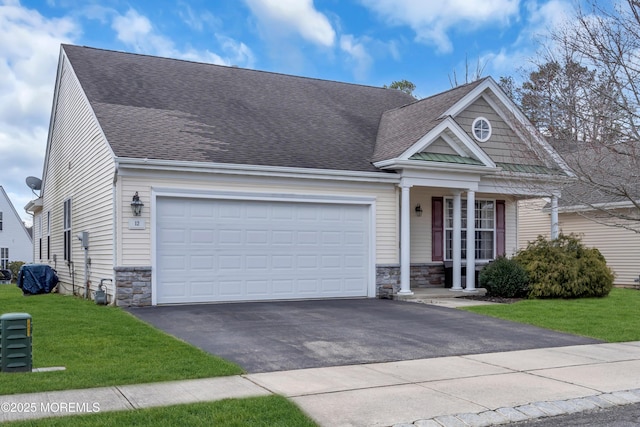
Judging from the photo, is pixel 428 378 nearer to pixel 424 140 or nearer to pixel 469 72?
pixel 424 140

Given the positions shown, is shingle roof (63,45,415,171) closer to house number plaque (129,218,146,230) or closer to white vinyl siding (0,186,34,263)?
house number plaque (129,218,146,230)

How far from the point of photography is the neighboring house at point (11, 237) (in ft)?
135

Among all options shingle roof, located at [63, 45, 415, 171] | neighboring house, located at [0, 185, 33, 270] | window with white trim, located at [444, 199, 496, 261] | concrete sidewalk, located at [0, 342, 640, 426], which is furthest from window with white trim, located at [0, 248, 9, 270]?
concrete sidewalk, located at [0, 342, 640, 426]

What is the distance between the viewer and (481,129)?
17469mm

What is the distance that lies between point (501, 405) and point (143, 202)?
9198mm

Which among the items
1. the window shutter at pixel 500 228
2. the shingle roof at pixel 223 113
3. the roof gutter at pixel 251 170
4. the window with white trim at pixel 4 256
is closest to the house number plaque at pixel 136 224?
the roof gutter at pixel 251 170

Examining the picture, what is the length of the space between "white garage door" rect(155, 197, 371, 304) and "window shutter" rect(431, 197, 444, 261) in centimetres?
302

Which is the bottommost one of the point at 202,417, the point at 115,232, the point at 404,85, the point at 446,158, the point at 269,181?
the point at 202,417

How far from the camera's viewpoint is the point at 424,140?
51.2ft

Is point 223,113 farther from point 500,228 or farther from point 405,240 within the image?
point 500,228

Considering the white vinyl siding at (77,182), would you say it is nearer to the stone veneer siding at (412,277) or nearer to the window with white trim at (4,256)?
the stone veneer siding at (412,277)

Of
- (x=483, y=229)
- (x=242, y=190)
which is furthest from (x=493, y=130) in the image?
(x=242, y=190)

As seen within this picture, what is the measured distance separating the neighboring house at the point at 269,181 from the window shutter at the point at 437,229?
39mm

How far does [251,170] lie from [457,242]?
20.0 ft
